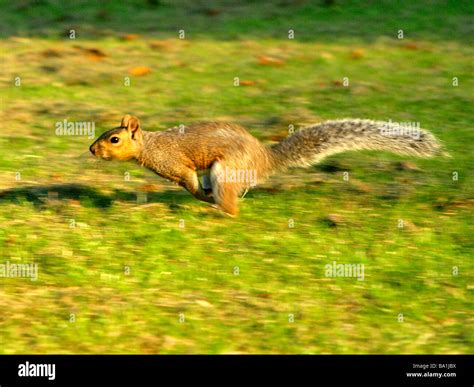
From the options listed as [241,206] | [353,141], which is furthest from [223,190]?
[353,141]

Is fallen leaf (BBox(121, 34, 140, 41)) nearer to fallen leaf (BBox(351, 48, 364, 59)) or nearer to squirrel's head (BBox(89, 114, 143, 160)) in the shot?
fallen leaf (BBox(351, 48, 364, 59))

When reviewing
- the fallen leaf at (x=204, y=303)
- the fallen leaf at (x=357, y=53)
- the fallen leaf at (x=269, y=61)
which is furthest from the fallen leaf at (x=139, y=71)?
the fallen leaf at (x=204, y=303)

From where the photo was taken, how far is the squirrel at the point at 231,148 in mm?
7699

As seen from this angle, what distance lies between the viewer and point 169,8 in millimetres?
14922

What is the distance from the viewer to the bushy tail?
26.0 ft

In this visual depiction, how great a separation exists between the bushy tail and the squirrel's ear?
1.00m

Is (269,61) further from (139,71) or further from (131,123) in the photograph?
(131,123)

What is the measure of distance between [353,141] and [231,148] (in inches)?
35.6

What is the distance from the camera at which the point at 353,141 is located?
312 inches

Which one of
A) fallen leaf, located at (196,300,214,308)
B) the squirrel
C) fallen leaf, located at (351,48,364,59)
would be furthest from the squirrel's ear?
fallen leaf, located at (351,48,364,59)

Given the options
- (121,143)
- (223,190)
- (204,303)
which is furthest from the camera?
(121,143)
